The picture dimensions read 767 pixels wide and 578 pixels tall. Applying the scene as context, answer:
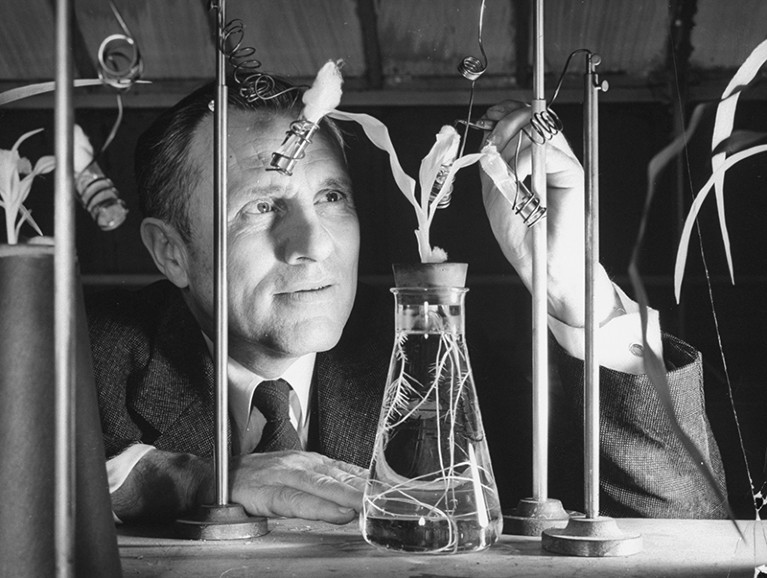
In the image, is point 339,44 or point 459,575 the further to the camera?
point 339,44

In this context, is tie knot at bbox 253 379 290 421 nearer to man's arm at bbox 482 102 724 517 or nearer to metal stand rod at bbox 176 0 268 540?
man's arm at bbox 482 102 724 517

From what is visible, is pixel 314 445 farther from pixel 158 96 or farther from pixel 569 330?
pixel 158 96

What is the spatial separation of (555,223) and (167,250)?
0.63m

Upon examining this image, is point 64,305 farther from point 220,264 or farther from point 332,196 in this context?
point 332,196

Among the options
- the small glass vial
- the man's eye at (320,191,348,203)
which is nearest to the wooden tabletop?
the small glass vial

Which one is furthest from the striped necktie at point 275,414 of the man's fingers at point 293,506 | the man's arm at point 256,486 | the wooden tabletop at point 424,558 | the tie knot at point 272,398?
the wooden tabletop at point 424,558

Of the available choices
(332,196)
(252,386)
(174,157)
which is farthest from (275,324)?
(174,157)

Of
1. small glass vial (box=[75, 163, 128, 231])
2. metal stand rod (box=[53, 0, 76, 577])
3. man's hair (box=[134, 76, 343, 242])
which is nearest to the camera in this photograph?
metal stand rod (box=[53, 0, 76, 577])

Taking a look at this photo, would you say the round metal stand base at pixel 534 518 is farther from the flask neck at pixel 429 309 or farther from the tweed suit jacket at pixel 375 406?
the tweed suit jacket at pixel 375 406

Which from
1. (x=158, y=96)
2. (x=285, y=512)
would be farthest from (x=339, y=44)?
(x=285, y=512)

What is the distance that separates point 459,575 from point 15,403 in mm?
275

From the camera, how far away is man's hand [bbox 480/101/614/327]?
2.84 feet

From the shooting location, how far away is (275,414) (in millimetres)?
1347

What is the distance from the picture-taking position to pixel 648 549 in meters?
0.61
